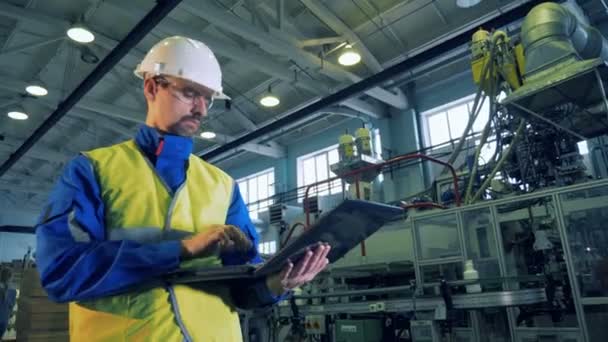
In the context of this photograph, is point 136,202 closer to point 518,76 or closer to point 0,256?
point 518,76

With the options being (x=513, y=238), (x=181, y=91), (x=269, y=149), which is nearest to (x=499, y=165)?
(x=513, y=238)

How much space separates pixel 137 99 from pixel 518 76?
24.6 ft

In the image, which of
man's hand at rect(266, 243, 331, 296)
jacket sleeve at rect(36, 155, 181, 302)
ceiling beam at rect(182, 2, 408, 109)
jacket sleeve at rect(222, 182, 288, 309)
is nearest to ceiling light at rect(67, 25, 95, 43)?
ceiling beam at rect(182, 2, 408, 109)

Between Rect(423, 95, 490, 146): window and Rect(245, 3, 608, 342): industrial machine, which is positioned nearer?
Rect(245, 3, 608, 342): industrial machine

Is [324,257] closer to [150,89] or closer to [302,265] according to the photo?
[302,265]

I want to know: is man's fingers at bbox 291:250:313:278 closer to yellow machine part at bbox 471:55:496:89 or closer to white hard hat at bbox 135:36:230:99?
white hard hat at bbox 135:36:230:99

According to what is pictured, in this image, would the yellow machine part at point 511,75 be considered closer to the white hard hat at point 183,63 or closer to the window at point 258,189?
the white hard hat at point 183,63

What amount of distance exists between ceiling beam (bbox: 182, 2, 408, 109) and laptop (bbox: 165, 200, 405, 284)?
16.6 ft

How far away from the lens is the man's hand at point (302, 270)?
1.01 metres

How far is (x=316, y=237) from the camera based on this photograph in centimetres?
98

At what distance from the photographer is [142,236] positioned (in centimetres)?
99

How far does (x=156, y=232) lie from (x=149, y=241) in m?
0.03

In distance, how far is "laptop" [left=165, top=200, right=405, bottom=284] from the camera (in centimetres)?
94

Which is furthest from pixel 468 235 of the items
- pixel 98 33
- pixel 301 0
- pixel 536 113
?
pixel 98 33
